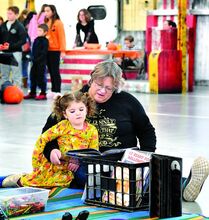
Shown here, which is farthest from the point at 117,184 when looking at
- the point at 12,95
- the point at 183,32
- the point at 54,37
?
the point at 183,32

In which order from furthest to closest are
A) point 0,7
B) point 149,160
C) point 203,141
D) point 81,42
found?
point 0,7 → point 81,42 → point 203,141 → point 149,160

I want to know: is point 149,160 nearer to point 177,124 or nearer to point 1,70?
point 177,124

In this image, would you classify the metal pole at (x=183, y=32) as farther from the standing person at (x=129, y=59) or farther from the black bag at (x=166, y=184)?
the black bag at (x=166, y=184)

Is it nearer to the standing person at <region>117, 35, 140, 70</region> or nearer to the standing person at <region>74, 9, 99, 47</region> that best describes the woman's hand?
the standing person at <region>74, 9, 99, 47</region>

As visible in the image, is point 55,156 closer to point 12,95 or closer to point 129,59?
point 12,95

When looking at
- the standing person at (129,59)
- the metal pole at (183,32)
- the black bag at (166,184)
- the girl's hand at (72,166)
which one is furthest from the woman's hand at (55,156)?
the standing person at (129,59)

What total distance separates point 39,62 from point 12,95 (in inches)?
42.9

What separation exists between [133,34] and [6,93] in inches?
268

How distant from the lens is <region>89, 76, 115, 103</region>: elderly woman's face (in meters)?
6.45

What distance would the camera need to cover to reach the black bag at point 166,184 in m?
5.48

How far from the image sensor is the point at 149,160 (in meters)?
5.77

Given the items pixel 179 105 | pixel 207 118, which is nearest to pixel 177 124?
pixel 207 118

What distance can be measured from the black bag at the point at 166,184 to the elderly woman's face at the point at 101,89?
1.04 meters

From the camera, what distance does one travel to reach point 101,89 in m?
6.47
